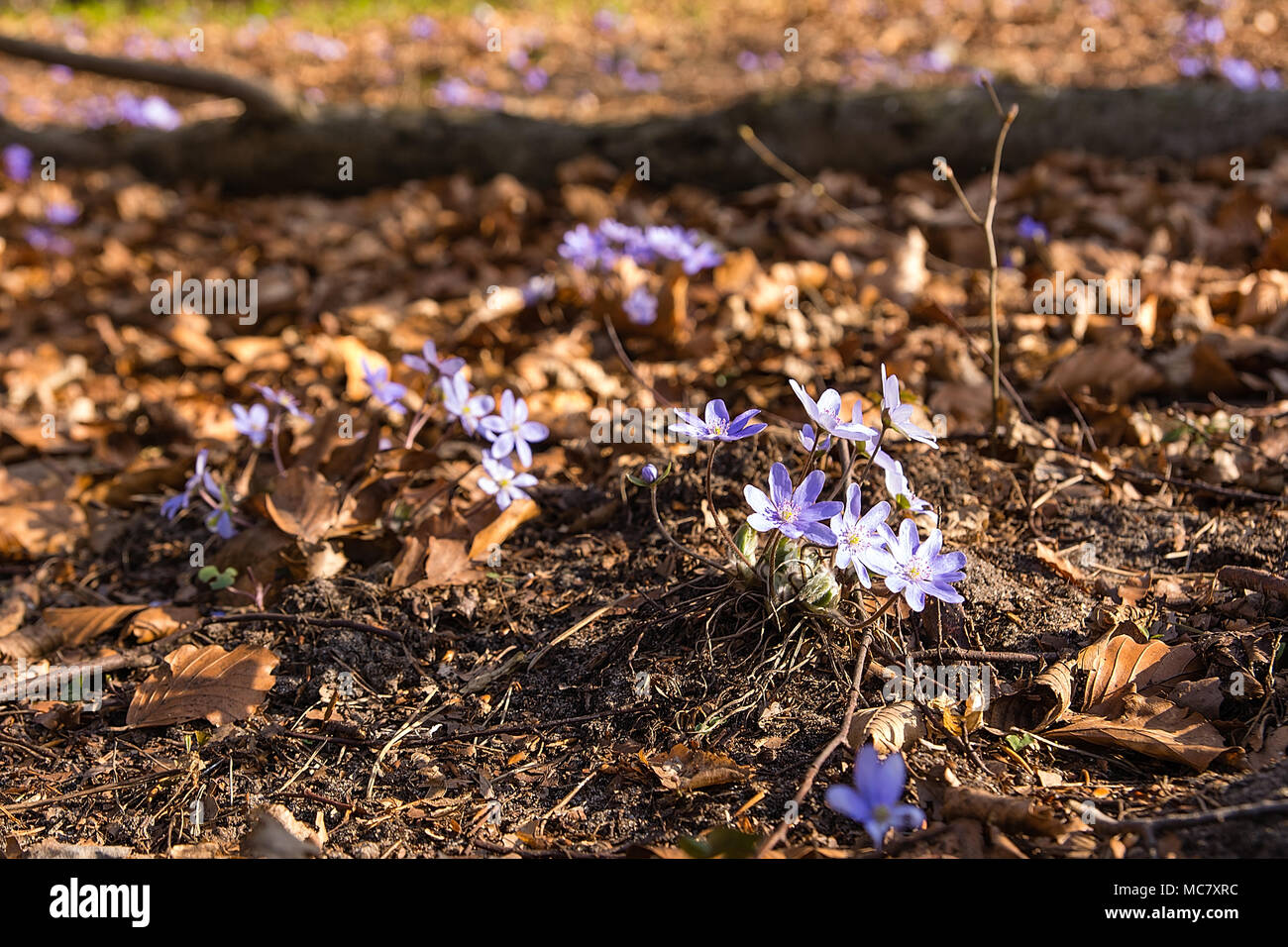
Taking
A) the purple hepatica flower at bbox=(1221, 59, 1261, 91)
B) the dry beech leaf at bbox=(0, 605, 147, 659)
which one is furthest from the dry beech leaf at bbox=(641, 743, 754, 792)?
the purple hepatica flower at bbox=(1221, 59, 1261, 91)

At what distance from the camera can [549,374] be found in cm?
278

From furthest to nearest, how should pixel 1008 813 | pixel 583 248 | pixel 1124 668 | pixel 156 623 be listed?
pixel 583 248 → pixel 156 623 → pixel 1124 668 → pixel 1008 813

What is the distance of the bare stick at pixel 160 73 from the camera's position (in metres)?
4.66

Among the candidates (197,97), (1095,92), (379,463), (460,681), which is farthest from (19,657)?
(197,97)

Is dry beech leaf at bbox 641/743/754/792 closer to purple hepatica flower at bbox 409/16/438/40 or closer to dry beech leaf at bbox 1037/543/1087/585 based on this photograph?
dry beech leaf at bbox 1037/543/1087/585

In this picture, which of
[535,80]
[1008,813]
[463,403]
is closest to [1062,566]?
[1008,813]

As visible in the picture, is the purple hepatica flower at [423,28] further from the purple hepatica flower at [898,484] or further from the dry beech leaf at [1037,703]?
the dry beech leaf at [1037,703]

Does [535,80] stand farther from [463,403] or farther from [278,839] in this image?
[278,839]

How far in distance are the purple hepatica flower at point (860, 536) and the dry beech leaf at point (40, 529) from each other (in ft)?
6.55

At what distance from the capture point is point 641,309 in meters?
2.87

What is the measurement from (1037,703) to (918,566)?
0.34 metres

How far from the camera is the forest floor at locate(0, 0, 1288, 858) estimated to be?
140cm

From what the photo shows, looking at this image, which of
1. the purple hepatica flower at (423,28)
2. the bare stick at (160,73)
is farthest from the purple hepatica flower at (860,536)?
the purple hepatica flower at (423,28)
